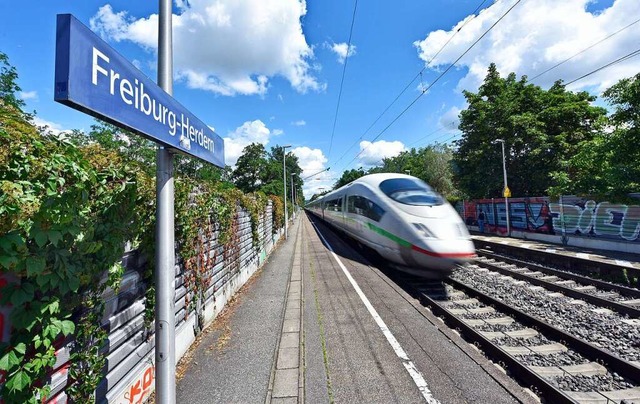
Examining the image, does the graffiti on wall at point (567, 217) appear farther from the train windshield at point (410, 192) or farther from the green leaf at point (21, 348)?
the green leaf at point (21, 348)

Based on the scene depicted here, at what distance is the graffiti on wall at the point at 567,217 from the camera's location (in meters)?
12.0

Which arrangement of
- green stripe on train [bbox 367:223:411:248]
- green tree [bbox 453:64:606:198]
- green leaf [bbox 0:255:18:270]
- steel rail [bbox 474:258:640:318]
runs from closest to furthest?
green leaf [bbox 0:255:18:270] → steel rail [bbox 474:258:640:318] → green stripe on train [bbox 367:223:411:248] → green tree [bbox 453:64:606:198]

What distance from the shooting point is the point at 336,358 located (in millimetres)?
3996

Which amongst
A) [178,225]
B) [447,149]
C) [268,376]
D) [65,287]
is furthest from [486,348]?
[447,149]

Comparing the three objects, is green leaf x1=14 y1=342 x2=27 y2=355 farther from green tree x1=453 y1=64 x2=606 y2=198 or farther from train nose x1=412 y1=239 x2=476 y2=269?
green tree x1=453 y1=64 x2=606 y2=198

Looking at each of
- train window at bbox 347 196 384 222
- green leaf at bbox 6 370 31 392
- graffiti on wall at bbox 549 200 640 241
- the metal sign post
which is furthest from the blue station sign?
graffiti on wall at bbox 549 200 640 241

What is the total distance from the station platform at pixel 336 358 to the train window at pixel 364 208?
117 inches

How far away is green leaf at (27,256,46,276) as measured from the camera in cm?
157

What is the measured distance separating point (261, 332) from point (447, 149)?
58655mm

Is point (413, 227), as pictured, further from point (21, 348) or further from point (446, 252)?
point (21, 348)

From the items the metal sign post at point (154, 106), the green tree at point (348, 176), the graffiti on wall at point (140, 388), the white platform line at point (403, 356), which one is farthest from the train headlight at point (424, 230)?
the green tree at point (348, 176)

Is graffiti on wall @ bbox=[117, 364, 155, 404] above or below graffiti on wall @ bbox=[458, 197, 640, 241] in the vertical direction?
below

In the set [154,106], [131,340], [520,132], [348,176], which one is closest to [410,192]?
[131,340]

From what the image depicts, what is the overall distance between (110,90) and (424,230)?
685 cm
